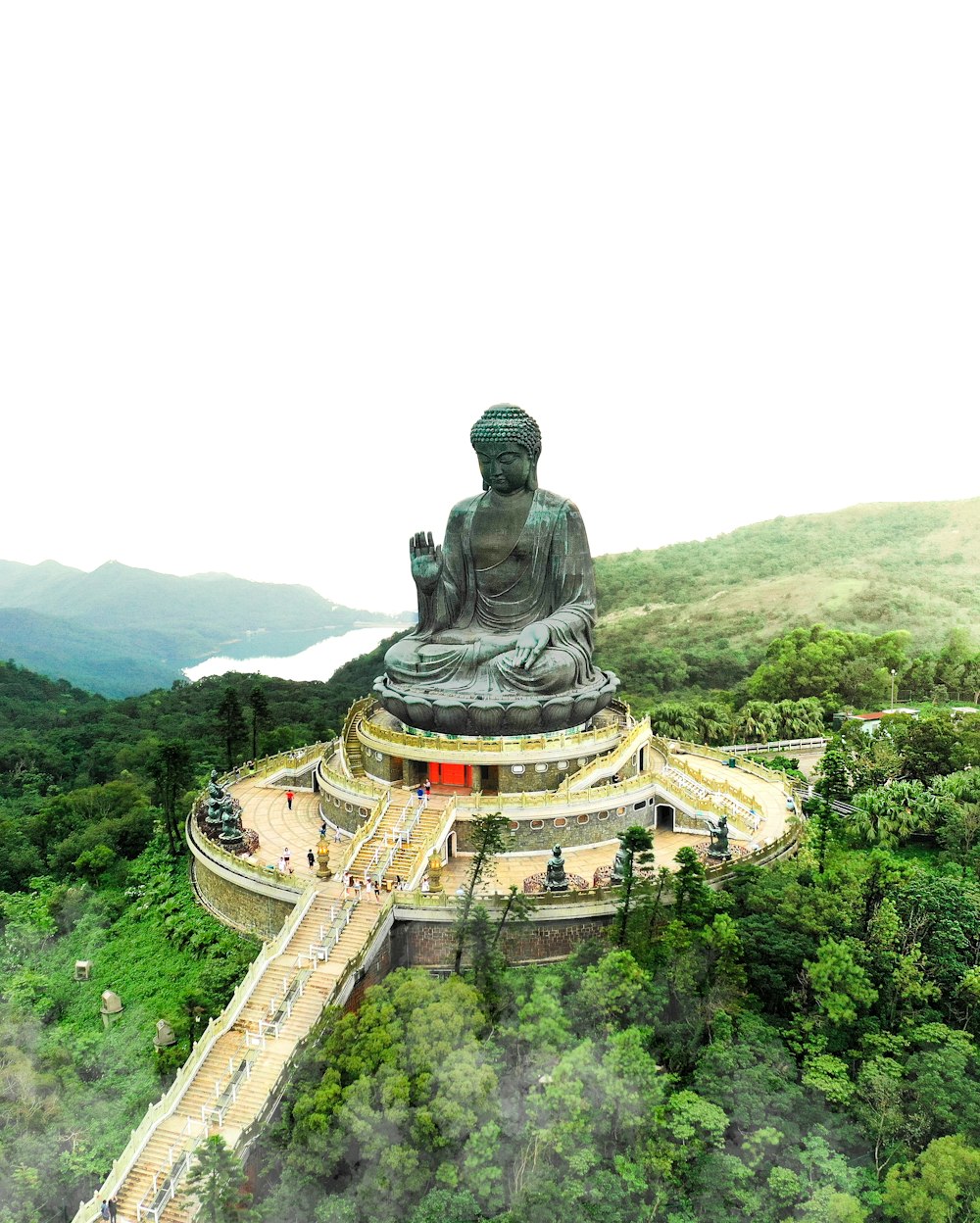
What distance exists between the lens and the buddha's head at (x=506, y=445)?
837 inches

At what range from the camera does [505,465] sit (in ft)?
70.4

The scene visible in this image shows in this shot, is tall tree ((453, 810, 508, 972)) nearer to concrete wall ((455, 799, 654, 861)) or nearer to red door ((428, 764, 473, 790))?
concrete wall ((455, 799, 654, 861))

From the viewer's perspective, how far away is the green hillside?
51.1 meters

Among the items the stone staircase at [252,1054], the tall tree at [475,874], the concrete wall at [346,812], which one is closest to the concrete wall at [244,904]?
the stone staircase at [252,1054]

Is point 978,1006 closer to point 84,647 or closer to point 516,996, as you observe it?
point 516,996

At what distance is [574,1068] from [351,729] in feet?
41.5

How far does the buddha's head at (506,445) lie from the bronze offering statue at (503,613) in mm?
28

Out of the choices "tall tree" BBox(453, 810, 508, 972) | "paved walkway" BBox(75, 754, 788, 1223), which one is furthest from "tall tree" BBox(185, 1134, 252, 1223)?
"tall tree" BBox(453, 810, 508, 972)

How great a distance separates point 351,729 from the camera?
23.6 metres

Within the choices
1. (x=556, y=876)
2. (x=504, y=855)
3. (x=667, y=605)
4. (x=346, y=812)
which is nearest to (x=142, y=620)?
(x=667, y=605)

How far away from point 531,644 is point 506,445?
480cm

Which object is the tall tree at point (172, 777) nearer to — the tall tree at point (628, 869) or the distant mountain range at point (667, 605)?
the tall tree at point (628, 869)

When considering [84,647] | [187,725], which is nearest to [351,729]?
[187,725]

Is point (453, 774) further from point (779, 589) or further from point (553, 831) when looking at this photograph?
point (779, 589)
